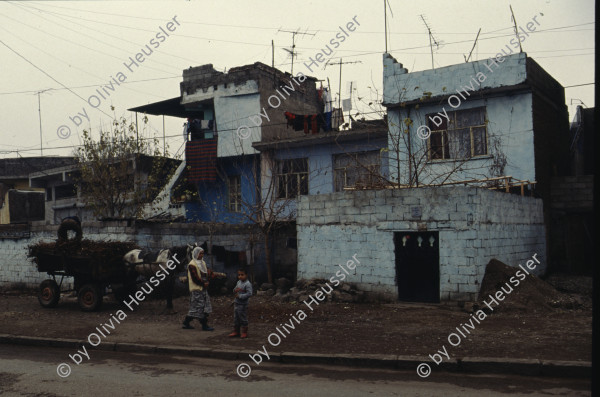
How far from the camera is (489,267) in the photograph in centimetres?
1284

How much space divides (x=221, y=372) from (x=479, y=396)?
11.8ft

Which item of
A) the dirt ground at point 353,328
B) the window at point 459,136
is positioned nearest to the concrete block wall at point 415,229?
the dirt ground at point 353,328

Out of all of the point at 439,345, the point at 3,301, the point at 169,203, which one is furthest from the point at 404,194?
the point at 169,203

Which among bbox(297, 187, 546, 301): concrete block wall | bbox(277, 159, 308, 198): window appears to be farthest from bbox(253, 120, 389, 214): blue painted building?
bbox(297, 187, 546, 301): concrete block wall

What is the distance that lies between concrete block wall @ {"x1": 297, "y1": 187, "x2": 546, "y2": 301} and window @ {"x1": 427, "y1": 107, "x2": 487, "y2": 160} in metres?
2.80

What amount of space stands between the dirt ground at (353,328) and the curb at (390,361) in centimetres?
31

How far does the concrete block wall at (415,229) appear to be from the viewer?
502 inches

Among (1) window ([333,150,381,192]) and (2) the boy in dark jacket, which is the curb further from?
(1) window ([333,150,381,192])

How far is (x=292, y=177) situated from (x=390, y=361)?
16.6 metres

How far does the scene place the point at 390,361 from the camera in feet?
25.1

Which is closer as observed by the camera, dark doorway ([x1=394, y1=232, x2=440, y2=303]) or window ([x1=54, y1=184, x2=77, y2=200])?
dark doorway ([x1=394, y1=232, x2=440, y2=303])

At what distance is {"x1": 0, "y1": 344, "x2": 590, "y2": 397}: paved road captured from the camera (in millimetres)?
6301

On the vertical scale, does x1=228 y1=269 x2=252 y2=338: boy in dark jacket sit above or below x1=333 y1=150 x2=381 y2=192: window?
below

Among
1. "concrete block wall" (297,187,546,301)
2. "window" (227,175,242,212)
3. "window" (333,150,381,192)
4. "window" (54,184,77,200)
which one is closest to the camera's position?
"concrete block wall" (297,187,546,301)
